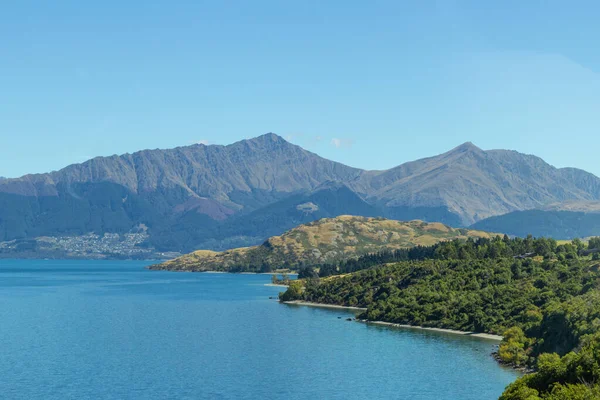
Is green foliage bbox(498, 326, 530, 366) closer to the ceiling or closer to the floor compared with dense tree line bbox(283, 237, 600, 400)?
closer to the floor

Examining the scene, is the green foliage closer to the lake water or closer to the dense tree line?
the dense tree line

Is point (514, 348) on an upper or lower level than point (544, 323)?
lower

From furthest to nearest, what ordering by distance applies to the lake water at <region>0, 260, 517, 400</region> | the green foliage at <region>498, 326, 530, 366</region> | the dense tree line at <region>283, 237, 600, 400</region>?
the green foliage at <region>498, 326, 530, 366</region>
the lake water at <region>0, 260, 517, 400</region>
the dense tree line at <region>283, 237, 600, 400</region>

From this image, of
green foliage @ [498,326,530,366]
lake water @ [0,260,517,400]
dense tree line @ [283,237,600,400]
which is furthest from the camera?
green foliage @ [498,326,530,366]

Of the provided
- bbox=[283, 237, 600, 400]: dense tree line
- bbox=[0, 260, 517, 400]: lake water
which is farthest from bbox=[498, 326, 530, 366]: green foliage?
bbox=[0, 260, 517, 400]: lake water

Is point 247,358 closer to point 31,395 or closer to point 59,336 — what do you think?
point 31,395

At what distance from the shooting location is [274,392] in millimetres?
117750

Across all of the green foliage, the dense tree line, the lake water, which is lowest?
the lake water

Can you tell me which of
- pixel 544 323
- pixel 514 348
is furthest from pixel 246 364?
pixel 544 323

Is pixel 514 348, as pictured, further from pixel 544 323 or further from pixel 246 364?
pixel 246 364

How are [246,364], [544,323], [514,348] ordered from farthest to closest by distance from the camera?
[544,323] → [246,364] → [514,348]

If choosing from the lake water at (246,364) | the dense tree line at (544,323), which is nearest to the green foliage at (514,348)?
the dense tree line at (544,323)

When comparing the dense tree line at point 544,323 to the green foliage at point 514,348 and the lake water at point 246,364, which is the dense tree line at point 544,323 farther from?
the lake water at point 246,364

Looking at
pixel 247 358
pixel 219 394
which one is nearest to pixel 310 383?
pixel 219 394
